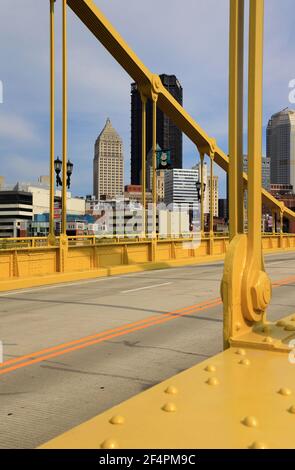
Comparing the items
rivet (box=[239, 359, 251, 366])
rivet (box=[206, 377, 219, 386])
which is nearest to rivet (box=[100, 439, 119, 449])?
rivet (box=[206, 377, 219, 386])

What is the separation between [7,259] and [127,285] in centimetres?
409

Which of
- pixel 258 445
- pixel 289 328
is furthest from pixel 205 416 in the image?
pixel 289 328

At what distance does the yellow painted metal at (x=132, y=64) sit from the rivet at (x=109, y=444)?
2204 cm

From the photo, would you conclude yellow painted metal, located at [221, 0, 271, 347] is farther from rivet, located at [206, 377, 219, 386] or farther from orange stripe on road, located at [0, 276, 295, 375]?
orange stripe on road, located at [0, 276, 295, 375]

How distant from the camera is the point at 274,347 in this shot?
3.31 m

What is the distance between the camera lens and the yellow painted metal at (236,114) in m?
3.66

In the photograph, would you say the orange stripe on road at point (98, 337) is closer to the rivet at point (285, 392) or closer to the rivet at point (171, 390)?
the rivet at point (171, 390)

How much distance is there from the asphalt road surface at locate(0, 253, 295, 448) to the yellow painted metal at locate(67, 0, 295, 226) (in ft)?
47.5

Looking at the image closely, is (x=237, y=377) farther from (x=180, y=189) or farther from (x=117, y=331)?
(x=180, y=189)

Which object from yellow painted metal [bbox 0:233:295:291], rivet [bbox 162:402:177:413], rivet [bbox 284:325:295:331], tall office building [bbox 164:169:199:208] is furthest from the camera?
tall office building [bbox 164:169:199:208]

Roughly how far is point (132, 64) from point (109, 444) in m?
23.8

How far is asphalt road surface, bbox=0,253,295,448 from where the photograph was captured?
4.41 metres

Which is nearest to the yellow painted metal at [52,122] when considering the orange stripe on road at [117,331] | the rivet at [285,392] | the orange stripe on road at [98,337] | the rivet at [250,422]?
the orange stripe on road at [117,331]
